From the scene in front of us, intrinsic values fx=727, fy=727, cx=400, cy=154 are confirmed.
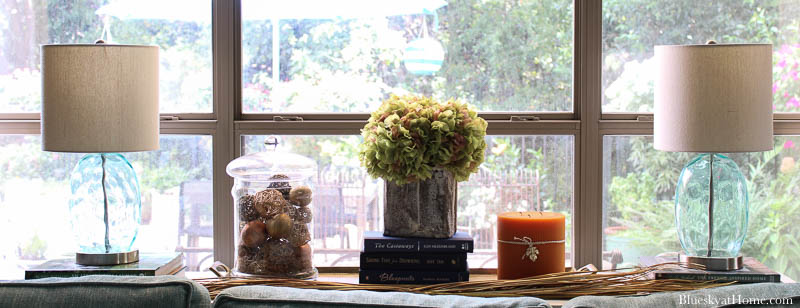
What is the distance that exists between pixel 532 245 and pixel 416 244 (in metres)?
0.33

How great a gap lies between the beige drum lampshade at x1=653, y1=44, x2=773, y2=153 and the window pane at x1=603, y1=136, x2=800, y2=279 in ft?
1.66

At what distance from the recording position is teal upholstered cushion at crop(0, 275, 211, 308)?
1599 millimetres

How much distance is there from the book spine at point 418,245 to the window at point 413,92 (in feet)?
1.71

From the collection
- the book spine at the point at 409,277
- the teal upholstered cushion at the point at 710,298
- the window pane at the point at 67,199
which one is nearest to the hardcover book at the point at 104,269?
the window pane at the point at 67,199

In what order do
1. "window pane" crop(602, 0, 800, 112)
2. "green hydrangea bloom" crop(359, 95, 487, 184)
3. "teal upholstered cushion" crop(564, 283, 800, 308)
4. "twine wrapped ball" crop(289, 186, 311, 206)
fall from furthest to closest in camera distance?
"window pane" crop(602, 0, 800, 112) → "twine wrapped ball" crop(289, 186, 311, 206) → "green hydrangea bloom" crop(359, 95, 487, 184) → "teal upholstered cushion" crop(564, 283, 800, 308)

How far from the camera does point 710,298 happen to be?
5.24 feet

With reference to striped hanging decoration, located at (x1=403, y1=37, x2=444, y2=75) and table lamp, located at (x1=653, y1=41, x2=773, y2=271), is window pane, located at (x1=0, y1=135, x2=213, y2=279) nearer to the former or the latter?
striped hanging decoration, located at (x1=403, y1=37, x2=444, y2=75)

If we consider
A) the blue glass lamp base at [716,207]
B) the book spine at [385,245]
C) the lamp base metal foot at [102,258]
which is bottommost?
the lamp base metal foot at [102,258]

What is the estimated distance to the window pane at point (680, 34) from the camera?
8.00 ft

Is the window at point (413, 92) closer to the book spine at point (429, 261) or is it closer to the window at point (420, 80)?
the window at point (420, 80)

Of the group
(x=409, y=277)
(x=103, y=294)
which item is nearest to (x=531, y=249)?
(x=409, y=277)


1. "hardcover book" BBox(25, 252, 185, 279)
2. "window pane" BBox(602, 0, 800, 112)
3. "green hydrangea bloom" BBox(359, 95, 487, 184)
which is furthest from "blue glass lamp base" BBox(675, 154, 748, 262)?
"hardcover book" BBox(25, 252, 185, 279)

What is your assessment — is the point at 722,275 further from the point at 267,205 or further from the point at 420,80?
the point at 267,205

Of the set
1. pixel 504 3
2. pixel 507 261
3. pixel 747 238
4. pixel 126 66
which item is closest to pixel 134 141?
pixel 126 66
